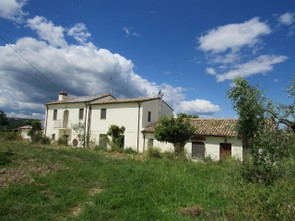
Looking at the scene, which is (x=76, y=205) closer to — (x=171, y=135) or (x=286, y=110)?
(x=286, y=110)

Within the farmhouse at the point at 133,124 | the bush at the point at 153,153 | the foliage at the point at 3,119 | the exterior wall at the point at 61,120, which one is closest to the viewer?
the bush at the point at 153,153

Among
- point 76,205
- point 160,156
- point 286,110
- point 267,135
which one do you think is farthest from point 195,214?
point 160,156

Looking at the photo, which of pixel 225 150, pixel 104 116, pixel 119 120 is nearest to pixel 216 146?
pixel 225 150

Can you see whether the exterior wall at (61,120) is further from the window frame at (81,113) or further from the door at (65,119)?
the window frame at (81,113)

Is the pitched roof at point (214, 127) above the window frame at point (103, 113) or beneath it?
beneath

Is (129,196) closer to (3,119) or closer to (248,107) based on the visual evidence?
(248,107)

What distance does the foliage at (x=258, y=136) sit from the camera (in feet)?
24.9

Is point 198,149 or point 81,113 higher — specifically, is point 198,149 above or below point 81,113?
below

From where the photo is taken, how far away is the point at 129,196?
752 centimetres

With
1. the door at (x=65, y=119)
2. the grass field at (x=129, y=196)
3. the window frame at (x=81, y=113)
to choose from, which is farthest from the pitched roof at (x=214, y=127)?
the door at (x=65, y=119)

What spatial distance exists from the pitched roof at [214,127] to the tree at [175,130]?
278 cm

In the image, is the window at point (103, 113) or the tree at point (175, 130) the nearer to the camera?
the tree at point (175, 130)

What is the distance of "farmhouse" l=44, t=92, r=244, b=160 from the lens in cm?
2175

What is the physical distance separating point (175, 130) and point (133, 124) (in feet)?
24.8
